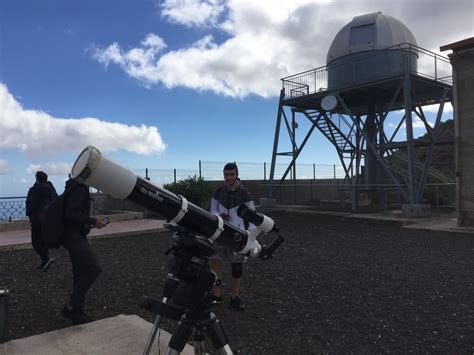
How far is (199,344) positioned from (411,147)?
49.2 feet

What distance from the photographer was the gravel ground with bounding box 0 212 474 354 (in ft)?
13.6

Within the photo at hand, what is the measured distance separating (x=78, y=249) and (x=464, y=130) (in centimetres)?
1172

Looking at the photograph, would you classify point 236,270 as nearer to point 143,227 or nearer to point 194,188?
point 143,227

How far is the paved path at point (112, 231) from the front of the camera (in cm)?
1061

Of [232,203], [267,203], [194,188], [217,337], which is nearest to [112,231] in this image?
[194,188]

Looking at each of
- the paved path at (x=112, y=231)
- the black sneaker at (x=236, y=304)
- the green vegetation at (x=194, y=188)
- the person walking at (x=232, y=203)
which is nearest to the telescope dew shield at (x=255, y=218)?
the person walking at (x=232, y=203)

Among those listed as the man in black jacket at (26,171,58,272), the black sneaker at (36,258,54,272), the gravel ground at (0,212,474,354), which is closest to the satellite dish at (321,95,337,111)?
the gravel ground at (0,212,474,354)

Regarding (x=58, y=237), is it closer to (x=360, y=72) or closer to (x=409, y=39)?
(x=360, y=72)

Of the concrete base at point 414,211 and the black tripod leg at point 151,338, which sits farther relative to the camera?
the concrete base at point 414,211

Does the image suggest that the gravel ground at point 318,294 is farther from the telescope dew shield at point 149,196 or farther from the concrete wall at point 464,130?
the concrete wall at point 464,130

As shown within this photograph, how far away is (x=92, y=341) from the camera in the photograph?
12.7ft

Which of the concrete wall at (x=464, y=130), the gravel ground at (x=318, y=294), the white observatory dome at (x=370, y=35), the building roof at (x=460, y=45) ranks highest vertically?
the white observatory dome at (x=370, y=35)

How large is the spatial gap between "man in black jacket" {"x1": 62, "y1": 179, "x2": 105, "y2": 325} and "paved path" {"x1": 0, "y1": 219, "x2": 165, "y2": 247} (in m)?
5.80

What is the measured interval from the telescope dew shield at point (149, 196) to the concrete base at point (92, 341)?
5.23 feet
